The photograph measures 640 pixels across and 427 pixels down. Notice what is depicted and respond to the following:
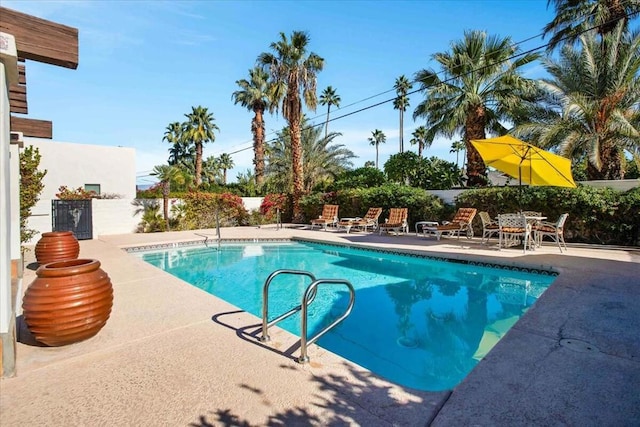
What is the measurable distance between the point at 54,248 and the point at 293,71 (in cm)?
1346

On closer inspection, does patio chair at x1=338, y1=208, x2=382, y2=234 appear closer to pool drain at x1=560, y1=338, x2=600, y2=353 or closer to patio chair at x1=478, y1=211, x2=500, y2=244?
patio chair at x1=478, y1=211, x2=500, y2=244

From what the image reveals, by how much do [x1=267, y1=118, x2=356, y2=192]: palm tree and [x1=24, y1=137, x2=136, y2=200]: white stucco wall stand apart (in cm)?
921

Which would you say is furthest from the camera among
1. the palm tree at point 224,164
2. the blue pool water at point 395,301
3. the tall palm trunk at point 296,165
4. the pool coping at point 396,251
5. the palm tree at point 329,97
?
the palm tree at point 224,164

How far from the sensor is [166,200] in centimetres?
1549

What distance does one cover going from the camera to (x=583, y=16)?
44.8ft

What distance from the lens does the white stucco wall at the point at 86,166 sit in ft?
63.1

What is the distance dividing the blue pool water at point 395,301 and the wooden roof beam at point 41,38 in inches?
152

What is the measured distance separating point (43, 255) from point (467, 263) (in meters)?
9.01

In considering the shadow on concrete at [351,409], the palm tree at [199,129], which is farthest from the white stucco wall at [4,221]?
Result: the palm tree at [199,129]

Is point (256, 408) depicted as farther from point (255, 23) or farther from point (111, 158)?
point (111, 158)

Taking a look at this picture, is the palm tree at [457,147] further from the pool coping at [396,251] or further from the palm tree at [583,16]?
the pool coping at [396,251]

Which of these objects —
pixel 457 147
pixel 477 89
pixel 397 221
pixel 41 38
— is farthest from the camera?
pixel 457 147

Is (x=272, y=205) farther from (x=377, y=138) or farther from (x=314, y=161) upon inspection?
(x=377, y=138)

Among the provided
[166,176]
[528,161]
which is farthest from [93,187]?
[528,161]
